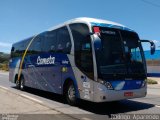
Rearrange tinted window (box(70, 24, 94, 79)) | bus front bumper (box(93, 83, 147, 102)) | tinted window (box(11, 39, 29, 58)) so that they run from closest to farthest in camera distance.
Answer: bus front bumper (box(93, 83, 147, 102))
tinted window (box(70, 24, 94, 79))
tinted window (box(11, 39, 29, 58))

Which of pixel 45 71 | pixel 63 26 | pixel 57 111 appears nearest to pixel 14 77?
pixel 45 71

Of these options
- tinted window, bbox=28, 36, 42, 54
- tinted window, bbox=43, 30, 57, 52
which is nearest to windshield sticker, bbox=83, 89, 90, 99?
tinted window, bbox=43, 30, 57, 52

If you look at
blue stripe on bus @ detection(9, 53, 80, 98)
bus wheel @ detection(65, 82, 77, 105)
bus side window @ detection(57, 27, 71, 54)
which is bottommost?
bus wheel @ detection(65, 82, 77, 105)

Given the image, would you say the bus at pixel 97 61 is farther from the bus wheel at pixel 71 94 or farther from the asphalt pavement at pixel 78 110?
the asphalt pavement at pixel 78 110

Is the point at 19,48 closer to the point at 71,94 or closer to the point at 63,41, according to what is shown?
the point at 63,41

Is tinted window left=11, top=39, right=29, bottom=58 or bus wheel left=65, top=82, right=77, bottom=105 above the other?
tinted window left=11, top=39, right=29, bottom=58

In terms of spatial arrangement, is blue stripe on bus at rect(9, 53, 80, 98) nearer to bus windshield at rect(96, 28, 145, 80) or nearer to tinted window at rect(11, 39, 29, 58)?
tinted window at rect(11, 39, 29, 58)

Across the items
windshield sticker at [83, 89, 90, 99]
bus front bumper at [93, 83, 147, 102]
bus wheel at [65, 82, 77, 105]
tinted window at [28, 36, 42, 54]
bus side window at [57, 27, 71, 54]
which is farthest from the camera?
tinted window at [28, 36, 42, 54]

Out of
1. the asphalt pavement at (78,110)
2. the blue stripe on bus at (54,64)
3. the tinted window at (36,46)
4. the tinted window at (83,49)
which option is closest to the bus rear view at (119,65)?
the tinted window at (83,49)

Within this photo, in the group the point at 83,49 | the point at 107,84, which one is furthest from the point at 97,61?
the point at 83,49

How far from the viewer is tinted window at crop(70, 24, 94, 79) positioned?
10.4 metres

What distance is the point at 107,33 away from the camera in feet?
34.5

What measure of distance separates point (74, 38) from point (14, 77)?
9.88m

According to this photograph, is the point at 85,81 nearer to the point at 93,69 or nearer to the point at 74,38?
the point at 93,69
